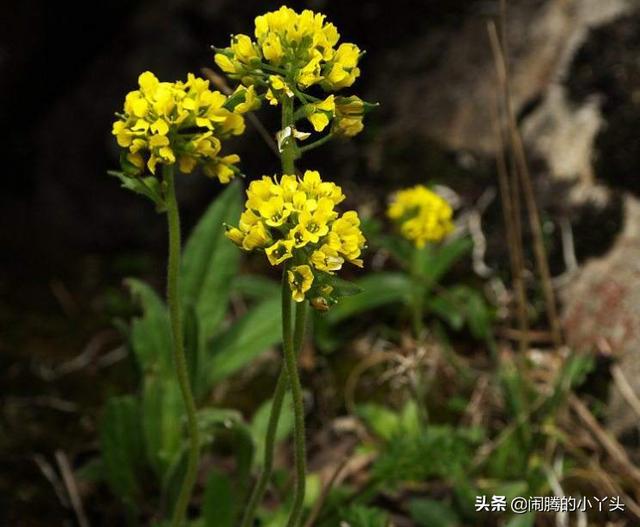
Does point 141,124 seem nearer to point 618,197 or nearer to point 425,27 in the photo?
point 618,197

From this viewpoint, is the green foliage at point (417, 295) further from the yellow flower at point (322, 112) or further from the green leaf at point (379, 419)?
the yellow flower at point (322, 112)

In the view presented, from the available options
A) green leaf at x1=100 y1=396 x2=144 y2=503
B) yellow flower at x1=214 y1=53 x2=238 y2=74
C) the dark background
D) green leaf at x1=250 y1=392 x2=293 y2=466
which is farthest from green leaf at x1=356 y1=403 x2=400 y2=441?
yellow flower at x1=214 y1=53 x2=238 y2=74

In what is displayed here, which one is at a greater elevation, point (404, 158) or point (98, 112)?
point (98, 112)

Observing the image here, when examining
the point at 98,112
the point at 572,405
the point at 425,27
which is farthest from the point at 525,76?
the point at 98,112

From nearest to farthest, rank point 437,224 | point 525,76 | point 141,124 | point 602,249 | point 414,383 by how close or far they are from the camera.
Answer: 1. point 141,124
2. point 414,383
3. point 437,224
4. point 602,249
5. point 525,76

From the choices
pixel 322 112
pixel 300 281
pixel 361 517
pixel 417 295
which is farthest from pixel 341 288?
pixel 417 295

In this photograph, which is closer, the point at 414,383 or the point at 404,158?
the point at 414,383

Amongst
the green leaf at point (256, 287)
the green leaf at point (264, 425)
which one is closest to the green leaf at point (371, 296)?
the green leaf at point (256, 287)

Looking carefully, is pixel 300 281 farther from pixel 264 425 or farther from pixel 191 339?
pixel 264 425
